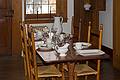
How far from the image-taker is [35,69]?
3340 millimetres

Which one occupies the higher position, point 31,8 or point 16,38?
point 31,8

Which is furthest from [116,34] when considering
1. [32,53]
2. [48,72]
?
[32,53]

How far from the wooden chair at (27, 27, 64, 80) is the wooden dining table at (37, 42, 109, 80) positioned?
104mm

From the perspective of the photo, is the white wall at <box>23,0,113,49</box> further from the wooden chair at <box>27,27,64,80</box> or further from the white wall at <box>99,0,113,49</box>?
the wooden chair at <box>27,27,64,80</box>

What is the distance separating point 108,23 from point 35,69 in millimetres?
4012

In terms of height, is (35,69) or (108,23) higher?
(108,23)

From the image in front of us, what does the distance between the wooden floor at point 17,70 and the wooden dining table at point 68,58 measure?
1910 mm

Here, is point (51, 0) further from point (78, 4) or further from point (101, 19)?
point (101, 19)

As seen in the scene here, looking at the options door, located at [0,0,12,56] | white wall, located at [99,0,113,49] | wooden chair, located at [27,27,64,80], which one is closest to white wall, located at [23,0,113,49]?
white wall, located at [99,0,113,49]

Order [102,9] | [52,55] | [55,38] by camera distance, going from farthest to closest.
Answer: [102,9] → [55,38] → [52,55]

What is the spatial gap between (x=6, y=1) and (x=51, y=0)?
46.5 inches

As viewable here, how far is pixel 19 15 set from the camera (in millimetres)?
7375

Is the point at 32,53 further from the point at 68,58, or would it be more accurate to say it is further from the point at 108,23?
the point at 108,23

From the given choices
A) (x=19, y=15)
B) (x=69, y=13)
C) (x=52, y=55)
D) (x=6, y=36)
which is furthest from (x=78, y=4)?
(x=52, y=55)
